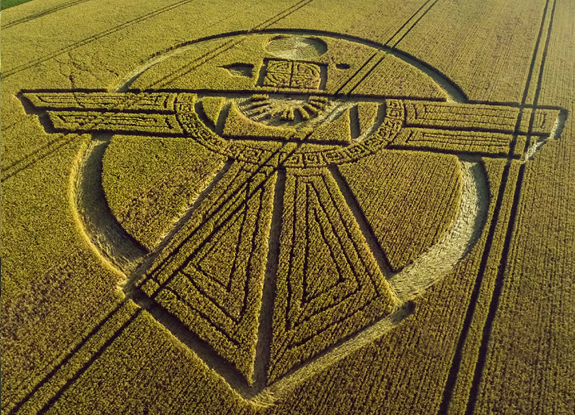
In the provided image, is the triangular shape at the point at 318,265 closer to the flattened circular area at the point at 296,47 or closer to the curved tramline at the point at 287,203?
the curved tramline at the point at 287,203

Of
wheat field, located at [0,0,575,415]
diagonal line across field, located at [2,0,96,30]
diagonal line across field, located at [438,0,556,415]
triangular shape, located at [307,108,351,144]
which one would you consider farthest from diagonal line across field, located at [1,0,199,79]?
diagonal line across field, located at [438,0,556,415]

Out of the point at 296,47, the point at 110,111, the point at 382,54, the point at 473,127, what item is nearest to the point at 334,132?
the point at 473,127

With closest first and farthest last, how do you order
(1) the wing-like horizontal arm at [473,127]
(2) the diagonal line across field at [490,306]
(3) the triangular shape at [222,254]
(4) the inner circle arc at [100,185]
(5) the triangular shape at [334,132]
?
(2) the diagonal line across field at [490,306]
(3) the triangular shape at [222,254]
(4) the inner circle arc at [100,185]
(1) the wing-like horizontal arm at [473,127]
(5) the triangular shape at [334,132]

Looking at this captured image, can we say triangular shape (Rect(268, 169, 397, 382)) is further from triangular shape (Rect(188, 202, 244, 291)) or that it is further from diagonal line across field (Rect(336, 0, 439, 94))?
diagonal line across field (Rect(336, 0, 439, 94))

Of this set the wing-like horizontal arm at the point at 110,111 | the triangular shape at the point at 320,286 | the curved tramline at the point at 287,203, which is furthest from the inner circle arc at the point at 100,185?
the triangular shape at the point at 320,286

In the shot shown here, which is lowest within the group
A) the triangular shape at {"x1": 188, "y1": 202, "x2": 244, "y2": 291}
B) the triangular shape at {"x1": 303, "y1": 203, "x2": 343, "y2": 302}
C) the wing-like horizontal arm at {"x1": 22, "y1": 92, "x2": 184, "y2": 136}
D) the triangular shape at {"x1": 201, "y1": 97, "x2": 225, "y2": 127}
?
the triangular shape at {"x1": 303, "y1": 203, "x2": 343, "y2": 302}

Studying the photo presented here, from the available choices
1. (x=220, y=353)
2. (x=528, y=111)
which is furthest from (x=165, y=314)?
(x=528, y=111)

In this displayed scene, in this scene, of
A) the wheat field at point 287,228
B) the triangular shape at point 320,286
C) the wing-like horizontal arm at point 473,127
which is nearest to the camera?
the wheat field at point 287,228

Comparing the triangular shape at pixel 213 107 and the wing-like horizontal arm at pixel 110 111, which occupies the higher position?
the wing-like horizontal arm at pixel 110 111

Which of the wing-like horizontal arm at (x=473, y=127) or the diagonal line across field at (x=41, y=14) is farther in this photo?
the diagonal line across field at (x=41, y=14)
